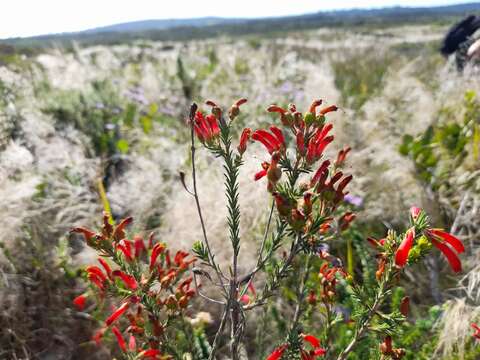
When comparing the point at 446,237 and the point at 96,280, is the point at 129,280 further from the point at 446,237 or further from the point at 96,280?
the point at 446,237

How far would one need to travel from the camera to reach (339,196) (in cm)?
105

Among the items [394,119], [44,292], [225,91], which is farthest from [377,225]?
[225,91]

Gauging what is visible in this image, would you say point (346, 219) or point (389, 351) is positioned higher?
point (346, 219)

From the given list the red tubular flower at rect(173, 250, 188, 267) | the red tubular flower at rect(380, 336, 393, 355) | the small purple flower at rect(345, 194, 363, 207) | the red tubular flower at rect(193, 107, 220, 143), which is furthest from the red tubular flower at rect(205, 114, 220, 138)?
the small purple flower at rect(345, 194, 363, 207)

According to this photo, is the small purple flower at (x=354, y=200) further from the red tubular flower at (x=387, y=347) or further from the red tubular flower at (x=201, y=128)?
the red tubular flower at (x=201, y=128)

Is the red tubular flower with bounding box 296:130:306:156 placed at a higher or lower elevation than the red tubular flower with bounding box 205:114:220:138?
lower

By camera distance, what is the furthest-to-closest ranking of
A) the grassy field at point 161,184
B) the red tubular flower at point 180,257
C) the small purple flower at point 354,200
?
the small purple flower at point 354,200
the grassy field at point 161,184
the red tubular flower at point 180,257

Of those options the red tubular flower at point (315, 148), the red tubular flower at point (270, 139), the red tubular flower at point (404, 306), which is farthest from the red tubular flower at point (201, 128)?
the red tubular flower at point (404, 306)

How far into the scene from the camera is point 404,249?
0.96 m

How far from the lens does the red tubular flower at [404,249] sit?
95 cm

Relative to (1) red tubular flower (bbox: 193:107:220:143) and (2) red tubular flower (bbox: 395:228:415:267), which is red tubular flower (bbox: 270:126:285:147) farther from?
(2) red tubular flower (bbox: 395:228:415:267)

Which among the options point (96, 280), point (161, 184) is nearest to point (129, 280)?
point (96, 280)

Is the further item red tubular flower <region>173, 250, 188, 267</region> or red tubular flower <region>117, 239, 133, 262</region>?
red tubular flower <region>173, 250, 188, 267</region>

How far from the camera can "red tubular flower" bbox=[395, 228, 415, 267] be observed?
954 millimetres
